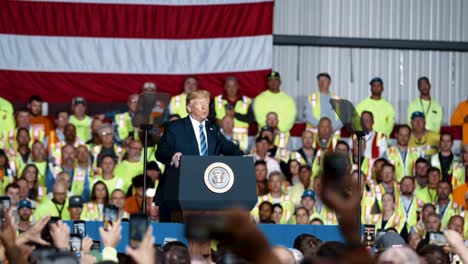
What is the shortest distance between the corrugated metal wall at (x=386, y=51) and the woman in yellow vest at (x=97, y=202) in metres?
5.38

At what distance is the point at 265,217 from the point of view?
14.9m

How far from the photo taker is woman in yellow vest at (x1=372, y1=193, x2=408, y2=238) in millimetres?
15369

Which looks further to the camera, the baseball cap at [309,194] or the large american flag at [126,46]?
the large american flag at [126,46]

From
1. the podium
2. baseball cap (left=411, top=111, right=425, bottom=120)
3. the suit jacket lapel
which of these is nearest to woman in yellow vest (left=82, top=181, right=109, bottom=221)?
baseball cap (left=411, top=111, right=425, bottom=120)

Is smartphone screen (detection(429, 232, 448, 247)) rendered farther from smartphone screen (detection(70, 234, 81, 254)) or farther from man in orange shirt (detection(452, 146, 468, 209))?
man in orange shirt (detection(452, 146, 468, 209))

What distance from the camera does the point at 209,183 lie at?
9797 millimetres

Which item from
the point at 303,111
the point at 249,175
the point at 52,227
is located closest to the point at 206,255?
the point at 249,175

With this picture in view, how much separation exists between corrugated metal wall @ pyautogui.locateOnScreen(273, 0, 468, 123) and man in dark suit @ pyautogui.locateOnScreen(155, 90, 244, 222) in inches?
365

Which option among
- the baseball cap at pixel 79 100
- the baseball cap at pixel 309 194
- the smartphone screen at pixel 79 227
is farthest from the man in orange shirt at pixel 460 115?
the smartphone screen at pixel 79 227

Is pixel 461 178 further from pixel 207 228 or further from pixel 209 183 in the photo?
pixel 207 228

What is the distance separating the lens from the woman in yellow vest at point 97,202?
1511cm

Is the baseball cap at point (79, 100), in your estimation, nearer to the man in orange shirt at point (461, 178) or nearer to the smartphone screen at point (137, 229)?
the man in orange shirt at point (461, 178)

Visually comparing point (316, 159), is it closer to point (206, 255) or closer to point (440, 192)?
point (440, 192)

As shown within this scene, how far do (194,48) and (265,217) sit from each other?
15.1ft
